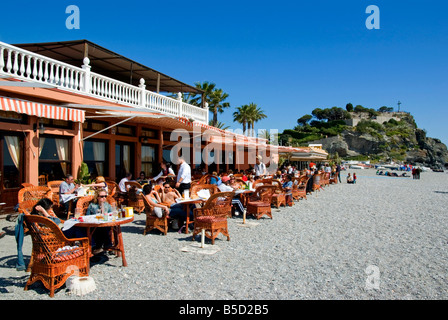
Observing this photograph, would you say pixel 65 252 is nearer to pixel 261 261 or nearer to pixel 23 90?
pixel 261 261

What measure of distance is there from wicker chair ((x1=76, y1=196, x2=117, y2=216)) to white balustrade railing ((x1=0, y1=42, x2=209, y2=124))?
2.83m

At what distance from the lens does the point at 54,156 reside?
888 cm

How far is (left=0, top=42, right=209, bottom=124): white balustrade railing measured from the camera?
761 cm

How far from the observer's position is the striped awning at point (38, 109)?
620 centimetres

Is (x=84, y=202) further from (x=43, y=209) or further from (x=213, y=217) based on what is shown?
(x=213, y=217)

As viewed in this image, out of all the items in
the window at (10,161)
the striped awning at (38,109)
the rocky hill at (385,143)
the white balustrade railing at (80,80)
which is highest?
the rocky hill at (385,143)

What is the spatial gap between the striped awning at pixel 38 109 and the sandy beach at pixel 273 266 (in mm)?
2455

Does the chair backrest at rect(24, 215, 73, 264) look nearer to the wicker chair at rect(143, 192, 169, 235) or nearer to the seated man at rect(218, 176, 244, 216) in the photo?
the wicker chair at rect(143, 192, 169, 235)

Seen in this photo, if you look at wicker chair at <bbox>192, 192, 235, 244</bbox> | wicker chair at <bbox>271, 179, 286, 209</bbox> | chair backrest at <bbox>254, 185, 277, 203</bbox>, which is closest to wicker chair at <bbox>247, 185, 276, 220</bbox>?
chair backrest at <bbox>254, 185, 277, 203</bbox>

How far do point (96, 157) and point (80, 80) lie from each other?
2.80m

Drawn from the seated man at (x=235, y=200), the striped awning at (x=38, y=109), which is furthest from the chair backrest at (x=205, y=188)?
the striped awning at (x=38, y=109)

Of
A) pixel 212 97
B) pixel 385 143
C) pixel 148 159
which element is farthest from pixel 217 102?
Result: pixel 385 143

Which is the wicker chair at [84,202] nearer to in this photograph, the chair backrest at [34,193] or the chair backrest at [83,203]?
the chair backrest at [83,203]
